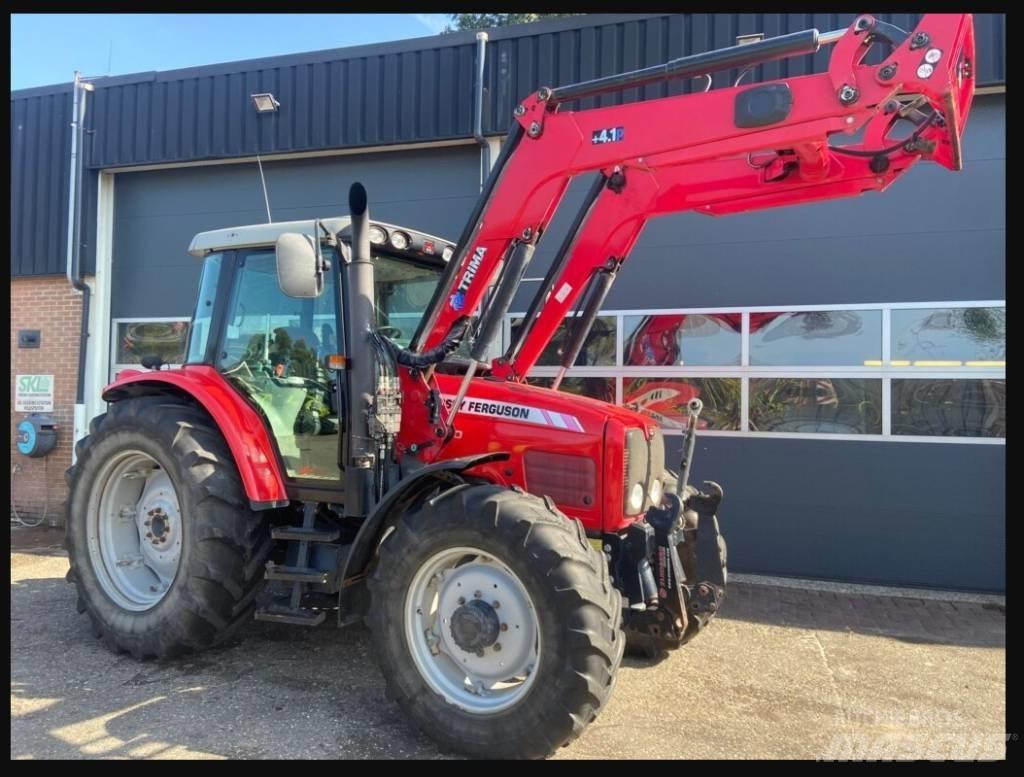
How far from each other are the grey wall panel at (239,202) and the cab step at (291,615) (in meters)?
4.31

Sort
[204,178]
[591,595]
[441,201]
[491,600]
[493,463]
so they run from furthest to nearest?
[204,178], [441,201], [493,463], [491,600], [591,595]

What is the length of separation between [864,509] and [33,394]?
344 inches

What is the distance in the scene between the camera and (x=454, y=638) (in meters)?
3.34

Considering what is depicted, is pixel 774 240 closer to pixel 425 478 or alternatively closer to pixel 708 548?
pixel 708 548

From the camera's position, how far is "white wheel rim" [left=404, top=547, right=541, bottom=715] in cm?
325

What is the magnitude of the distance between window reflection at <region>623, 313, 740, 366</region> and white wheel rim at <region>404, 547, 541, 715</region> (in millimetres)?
3826

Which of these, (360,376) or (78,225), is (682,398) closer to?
(360,376)

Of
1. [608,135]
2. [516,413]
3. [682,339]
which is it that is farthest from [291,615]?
[682,339]

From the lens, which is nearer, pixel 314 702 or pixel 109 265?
pixel 314 702

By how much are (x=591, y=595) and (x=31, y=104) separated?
9.01m

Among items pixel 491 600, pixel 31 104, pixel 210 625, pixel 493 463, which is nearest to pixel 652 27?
pixel 493 463

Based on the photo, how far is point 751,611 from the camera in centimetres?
550

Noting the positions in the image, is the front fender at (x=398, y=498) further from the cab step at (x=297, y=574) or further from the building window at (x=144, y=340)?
the building window at (x=144, y=340)

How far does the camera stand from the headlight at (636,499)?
375 centimetres
